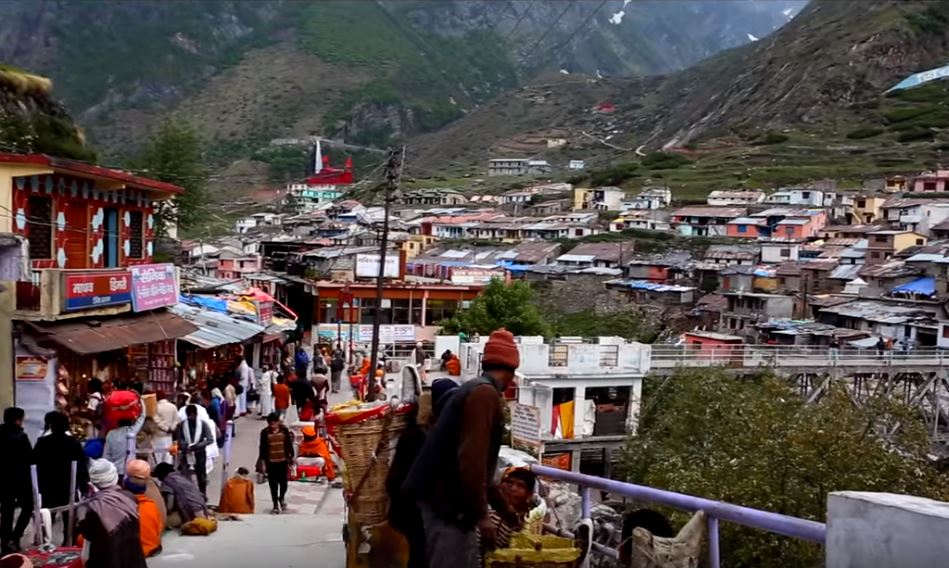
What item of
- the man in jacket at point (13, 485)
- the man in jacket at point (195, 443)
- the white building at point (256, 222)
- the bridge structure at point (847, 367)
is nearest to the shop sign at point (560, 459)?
the bridge structure at point (847, 367)

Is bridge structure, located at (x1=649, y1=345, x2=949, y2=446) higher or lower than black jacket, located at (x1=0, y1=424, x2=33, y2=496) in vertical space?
lower

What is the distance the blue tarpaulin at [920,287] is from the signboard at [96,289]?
39486 millimetres

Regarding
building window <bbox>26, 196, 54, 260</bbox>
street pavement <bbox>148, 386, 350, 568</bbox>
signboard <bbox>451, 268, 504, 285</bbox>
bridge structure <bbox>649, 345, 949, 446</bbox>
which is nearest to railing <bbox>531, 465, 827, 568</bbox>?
street pavement <bbox>148, 386, 350, 568</bbox>

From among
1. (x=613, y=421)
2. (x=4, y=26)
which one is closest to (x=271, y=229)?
(x=613, y=421)

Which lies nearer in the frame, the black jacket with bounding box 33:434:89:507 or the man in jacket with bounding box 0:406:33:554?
the man in jacket with bounding box 0:406:33:554

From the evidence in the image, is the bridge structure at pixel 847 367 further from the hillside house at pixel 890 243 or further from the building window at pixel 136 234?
the building window at pixel 136 234

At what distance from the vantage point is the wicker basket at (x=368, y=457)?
443 cm

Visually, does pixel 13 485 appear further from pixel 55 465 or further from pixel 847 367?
pixel 847 367

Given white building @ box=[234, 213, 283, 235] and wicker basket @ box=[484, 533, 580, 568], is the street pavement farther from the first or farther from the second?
white building @ box=[234, 213, 283, 235]

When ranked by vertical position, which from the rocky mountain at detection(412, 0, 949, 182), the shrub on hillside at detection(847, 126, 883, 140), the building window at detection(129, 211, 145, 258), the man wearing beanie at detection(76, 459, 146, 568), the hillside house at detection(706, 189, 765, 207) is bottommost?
the man wearing beanie at detection(76, 459, 146, 568)

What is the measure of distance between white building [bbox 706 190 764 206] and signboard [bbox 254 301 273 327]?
185 ft

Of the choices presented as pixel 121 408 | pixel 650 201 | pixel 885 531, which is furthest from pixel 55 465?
pixel 650 201

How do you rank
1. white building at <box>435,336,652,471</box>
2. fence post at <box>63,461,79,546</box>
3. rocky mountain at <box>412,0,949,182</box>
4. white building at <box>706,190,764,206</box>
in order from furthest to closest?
rocky mountain at <box>412,0,949,182</box>
white building at <box>706,190,764,206</box>
white building at <box>435,336,652,471</box>
fence post at <box>63,461,79,546</box>

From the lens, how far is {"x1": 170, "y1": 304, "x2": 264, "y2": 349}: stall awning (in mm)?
15828
